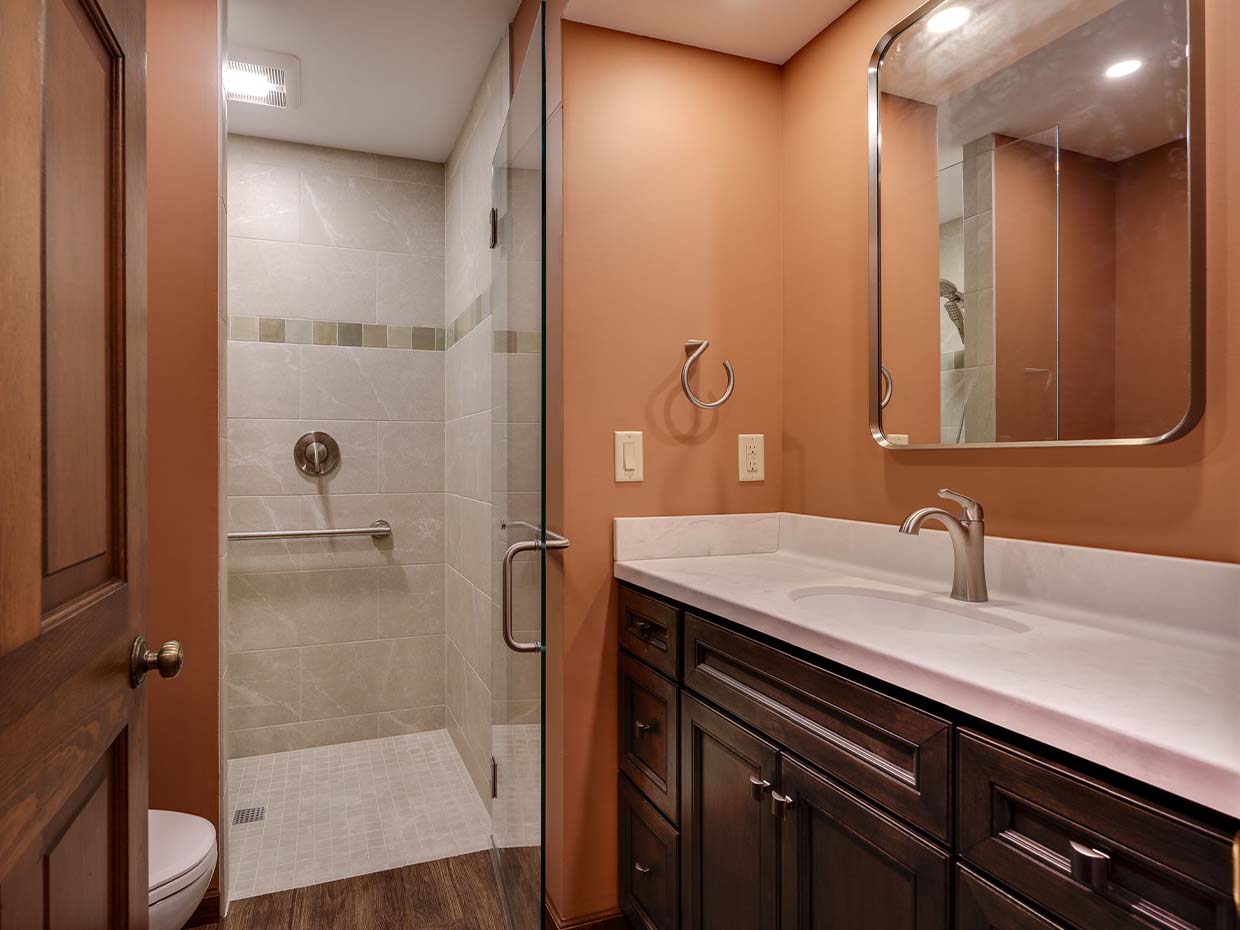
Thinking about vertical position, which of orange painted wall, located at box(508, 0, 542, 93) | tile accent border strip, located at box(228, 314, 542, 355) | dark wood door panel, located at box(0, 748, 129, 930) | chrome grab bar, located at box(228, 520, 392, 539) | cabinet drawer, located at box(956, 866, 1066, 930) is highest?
orange painted wall, located at box(508, 0, 542, 93)

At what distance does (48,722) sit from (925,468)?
1.49 metres

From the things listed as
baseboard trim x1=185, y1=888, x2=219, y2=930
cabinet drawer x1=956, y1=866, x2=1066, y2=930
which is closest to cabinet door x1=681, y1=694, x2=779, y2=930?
cabinet drawer x1=956, y1=866, x2=1066, y2=930

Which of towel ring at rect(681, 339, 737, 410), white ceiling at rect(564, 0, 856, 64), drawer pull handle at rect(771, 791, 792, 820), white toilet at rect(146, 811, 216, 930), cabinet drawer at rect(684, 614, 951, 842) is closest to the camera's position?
cabinet drawer at rect(684, 614, 951, 842)

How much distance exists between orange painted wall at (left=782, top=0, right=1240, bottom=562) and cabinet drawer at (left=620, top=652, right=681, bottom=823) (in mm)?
617

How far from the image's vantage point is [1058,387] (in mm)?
1275

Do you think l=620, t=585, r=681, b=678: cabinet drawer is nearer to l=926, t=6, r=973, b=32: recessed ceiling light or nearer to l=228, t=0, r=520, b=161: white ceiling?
l=926, t=6, r=973, b=32: recessed ceiling light

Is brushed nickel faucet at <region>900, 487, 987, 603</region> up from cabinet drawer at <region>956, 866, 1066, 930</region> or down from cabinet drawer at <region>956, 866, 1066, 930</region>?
up

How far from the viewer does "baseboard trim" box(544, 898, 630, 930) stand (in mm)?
1771

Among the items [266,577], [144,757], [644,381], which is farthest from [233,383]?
[144,757]

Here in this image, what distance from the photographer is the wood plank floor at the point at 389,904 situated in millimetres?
1896

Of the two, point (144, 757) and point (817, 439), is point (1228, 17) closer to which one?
point (817, 439)

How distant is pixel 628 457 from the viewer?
5.98ft

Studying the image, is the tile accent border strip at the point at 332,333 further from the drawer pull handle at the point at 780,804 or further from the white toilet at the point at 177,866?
the drawer pull handle at the point at 780,804

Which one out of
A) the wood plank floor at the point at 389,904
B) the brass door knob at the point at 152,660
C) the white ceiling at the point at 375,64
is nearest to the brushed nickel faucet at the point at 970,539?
the brass door knob at the point at 152,660
